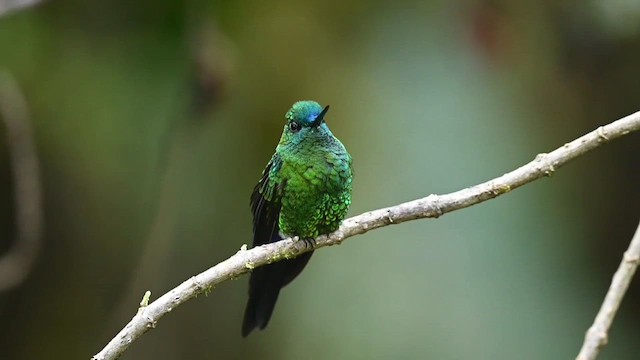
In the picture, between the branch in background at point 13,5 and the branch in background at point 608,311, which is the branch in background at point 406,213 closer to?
the branch in background at point 608,311

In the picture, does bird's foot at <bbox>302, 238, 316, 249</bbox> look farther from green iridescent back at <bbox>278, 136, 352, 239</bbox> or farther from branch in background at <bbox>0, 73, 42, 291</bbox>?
branch in background at <bbox>0, 73, 42, 291</bbox>

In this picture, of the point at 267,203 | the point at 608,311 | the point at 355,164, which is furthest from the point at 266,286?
the point at 355,164

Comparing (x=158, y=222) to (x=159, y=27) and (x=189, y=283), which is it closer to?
(x=159, y=27)

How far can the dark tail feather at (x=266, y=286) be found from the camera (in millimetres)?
1682

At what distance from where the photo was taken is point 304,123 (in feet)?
4.74

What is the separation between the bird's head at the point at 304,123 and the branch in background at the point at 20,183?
6.92 feet

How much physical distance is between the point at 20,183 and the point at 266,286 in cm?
200

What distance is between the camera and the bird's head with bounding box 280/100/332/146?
4.65 feet

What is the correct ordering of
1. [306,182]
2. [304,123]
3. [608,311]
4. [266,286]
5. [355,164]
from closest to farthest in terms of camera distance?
[608,311] < [304,123] < [306,182] < [266,286] < [355,164]

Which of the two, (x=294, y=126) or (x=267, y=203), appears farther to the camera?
(x=267, y=203)

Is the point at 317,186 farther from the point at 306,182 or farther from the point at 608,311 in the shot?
the point at 608,311

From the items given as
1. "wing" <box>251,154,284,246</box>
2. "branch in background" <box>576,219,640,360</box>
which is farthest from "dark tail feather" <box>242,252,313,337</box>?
"branch in background" <box>576,219,640,360</box>

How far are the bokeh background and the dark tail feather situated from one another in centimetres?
146

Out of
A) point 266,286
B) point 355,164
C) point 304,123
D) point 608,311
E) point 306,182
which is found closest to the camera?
point 608,311
